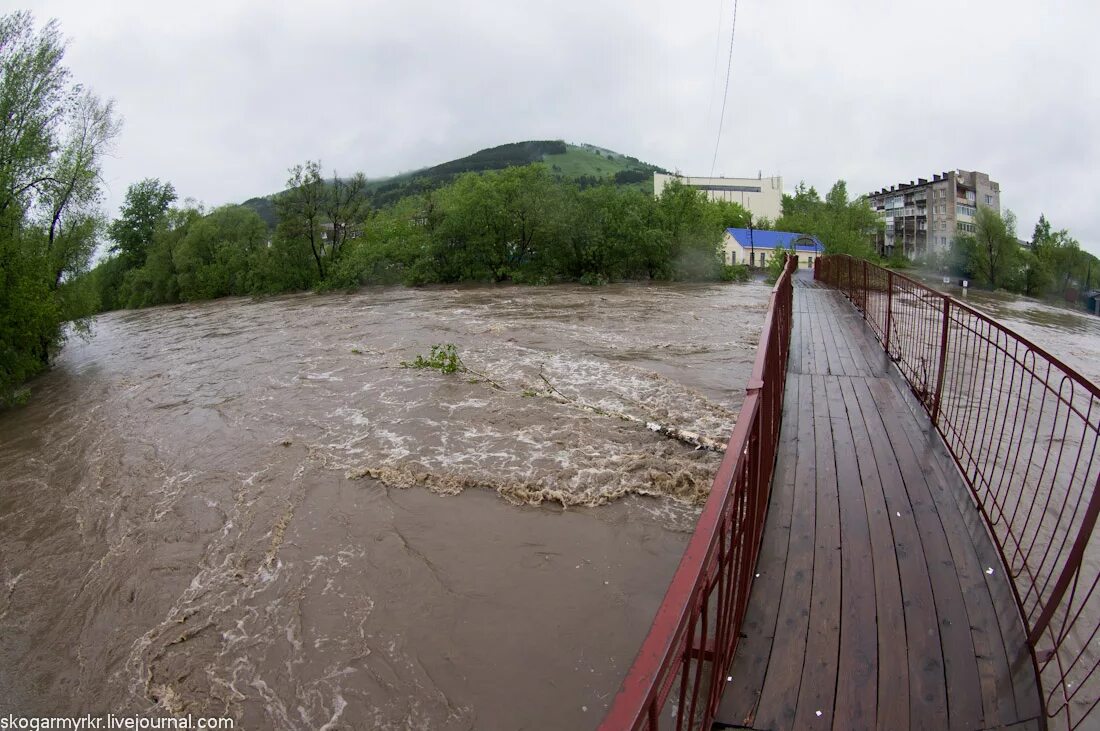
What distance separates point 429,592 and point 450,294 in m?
28.5

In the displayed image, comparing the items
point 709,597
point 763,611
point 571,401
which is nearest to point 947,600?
point 763,611

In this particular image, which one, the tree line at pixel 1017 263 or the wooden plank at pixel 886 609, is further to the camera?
the tree line at pixel 1017 263

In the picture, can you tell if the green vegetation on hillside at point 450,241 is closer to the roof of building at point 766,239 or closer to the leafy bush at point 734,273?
the leafy bush at point 734,273

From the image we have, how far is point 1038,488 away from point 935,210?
277 feet

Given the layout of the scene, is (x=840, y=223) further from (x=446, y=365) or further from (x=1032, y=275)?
(x=446, y=365)

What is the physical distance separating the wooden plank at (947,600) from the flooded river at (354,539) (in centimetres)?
207

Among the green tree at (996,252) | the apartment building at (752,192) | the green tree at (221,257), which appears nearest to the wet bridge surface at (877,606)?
the green tree at (221,257)

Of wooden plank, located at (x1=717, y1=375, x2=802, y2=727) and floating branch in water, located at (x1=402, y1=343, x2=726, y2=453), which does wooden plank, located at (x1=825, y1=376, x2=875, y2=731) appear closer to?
wooden plank, located at (x1=717, y1=375, x2=802, y2=727)

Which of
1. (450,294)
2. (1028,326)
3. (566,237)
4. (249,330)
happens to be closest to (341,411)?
(249,330)

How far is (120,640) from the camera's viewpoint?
4734 mm

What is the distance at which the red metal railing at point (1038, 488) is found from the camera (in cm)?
237

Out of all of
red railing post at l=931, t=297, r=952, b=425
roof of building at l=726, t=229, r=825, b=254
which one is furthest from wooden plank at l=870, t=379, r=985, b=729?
roof of building at l=726, t=229, r=825, b=254

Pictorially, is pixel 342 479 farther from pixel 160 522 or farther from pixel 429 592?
pixel 429 592

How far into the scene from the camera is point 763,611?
9.23 feet
